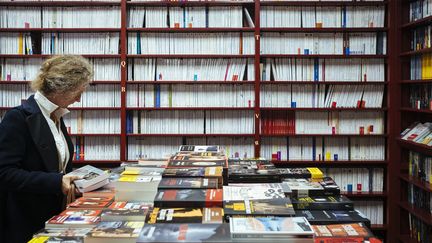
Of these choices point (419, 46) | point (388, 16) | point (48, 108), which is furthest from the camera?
point (388, 16)

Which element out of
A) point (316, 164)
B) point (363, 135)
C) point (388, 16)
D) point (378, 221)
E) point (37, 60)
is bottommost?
point (378, 221)

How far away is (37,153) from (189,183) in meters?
0.79

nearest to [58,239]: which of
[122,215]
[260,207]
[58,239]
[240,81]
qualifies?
[58,239]

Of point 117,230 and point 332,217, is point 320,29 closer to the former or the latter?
point 332,217

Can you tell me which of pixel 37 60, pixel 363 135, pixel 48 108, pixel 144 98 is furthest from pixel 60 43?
pixel 363 135

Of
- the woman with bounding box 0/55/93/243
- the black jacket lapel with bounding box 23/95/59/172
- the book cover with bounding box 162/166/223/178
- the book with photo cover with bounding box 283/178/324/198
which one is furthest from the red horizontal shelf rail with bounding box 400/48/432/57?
the black jacket lapel with bounding box 23/95/59/172

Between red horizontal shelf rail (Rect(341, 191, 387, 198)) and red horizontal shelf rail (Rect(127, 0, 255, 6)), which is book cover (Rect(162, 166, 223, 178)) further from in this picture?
red horizontal shelf rail (Rect(341, 191, 387, 198))

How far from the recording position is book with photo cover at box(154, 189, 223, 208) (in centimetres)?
155

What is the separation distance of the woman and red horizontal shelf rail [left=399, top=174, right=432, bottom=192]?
2.79m

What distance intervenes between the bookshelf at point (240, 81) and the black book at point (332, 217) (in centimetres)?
243

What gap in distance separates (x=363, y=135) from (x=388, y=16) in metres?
1.11

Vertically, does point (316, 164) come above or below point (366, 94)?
below

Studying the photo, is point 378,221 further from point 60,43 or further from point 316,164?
point 60,43

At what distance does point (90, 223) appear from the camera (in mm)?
1698
